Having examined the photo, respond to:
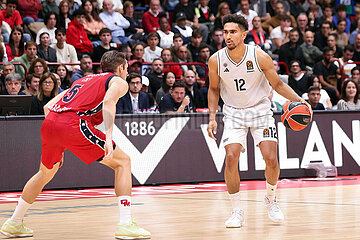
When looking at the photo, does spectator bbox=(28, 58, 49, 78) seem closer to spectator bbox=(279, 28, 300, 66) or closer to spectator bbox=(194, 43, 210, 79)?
spectator bbox=(194, 43, 210, 79)

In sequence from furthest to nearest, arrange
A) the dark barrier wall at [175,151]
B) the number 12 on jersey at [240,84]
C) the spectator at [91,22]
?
the spectator at [91,22], the dark barrier wall at [175,151], the number 12 on jersey at [240,84]

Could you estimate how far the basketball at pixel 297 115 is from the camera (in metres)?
6.68

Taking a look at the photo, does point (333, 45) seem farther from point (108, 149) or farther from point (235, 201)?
point (108, 149)

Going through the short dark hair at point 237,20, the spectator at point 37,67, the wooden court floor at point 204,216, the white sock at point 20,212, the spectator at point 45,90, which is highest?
the short dark hair at point 237,20

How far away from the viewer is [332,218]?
6719 mm

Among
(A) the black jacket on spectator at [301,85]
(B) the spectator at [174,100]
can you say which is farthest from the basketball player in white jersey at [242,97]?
(A) the black jacket on spectator at [301,85]

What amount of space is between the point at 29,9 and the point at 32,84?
4.07 meters

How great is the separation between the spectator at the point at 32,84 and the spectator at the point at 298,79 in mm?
6020

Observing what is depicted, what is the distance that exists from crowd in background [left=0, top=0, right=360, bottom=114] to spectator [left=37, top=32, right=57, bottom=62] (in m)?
0.02

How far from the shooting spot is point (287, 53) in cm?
1630

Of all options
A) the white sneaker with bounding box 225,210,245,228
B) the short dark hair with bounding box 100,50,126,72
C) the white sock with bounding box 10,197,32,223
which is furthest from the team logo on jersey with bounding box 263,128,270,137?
the white sock with bounding box 10,197,32,223

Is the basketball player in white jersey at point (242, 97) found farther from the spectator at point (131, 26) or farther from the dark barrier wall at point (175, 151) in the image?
the spectator at point (131, 26)

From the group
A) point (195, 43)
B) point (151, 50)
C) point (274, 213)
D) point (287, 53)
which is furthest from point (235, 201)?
point (287, 53)

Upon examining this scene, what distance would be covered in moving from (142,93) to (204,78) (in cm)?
278
